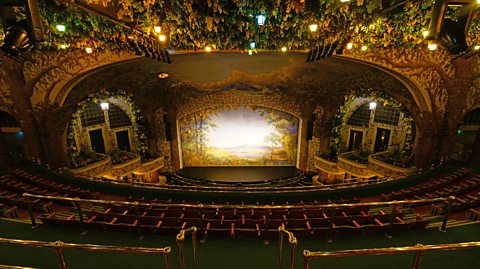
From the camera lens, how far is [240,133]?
1759 centimetres

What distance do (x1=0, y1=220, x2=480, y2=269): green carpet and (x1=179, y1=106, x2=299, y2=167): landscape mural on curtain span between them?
1332 centimetres

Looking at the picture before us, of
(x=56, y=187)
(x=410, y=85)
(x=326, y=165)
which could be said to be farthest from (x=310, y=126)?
(x=56, y=187)

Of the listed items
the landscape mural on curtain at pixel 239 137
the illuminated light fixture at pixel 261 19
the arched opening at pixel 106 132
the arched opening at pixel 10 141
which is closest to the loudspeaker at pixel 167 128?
the landscape mural on curtain at pixel 239 137

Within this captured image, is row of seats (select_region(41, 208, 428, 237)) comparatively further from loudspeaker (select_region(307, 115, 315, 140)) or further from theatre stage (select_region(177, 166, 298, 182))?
loudspeaker (select_region(307, 115, 315, 140))

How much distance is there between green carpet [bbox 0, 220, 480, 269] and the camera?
11.2 feet

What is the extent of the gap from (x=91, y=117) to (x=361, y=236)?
1854 centimetres

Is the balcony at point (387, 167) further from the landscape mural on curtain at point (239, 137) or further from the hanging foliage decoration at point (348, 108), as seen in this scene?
the landscape mural on curtain at point (239, 137)

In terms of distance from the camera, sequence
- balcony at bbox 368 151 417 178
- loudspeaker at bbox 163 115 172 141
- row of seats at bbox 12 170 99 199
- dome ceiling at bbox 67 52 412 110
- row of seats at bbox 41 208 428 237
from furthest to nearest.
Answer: loudspeaker at bbox 163 115 172 141
balcony at bbox 368 151 417 178
dome ceiling at bbox 67 52 412 110
row of seats at bbox 12 170 99 199
row of seats at bbox 41 208 428 237

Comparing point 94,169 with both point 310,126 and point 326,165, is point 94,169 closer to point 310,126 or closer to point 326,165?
point 310,126

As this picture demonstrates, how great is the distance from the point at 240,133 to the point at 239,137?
0.34 meters

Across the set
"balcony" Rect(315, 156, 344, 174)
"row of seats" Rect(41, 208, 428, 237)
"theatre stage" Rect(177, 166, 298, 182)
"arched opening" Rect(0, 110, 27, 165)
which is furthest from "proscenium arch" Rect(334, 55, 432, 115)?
"arched opening" Rect(0, 110, 27, 165)

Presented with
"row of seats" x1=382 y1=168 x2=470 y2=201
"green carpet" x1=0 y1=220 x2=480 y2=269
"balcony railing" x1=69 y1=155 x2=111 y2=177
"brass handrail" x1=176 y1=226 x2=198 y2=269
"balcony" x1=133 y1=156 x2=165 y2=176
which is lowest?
"balcony" x1=133 y1=156 x2=165 y2=176

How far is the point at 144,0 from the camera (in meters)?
4.68

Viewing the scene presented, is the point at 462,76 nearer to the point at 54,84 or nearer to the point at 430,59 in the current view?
the point at 430,59
